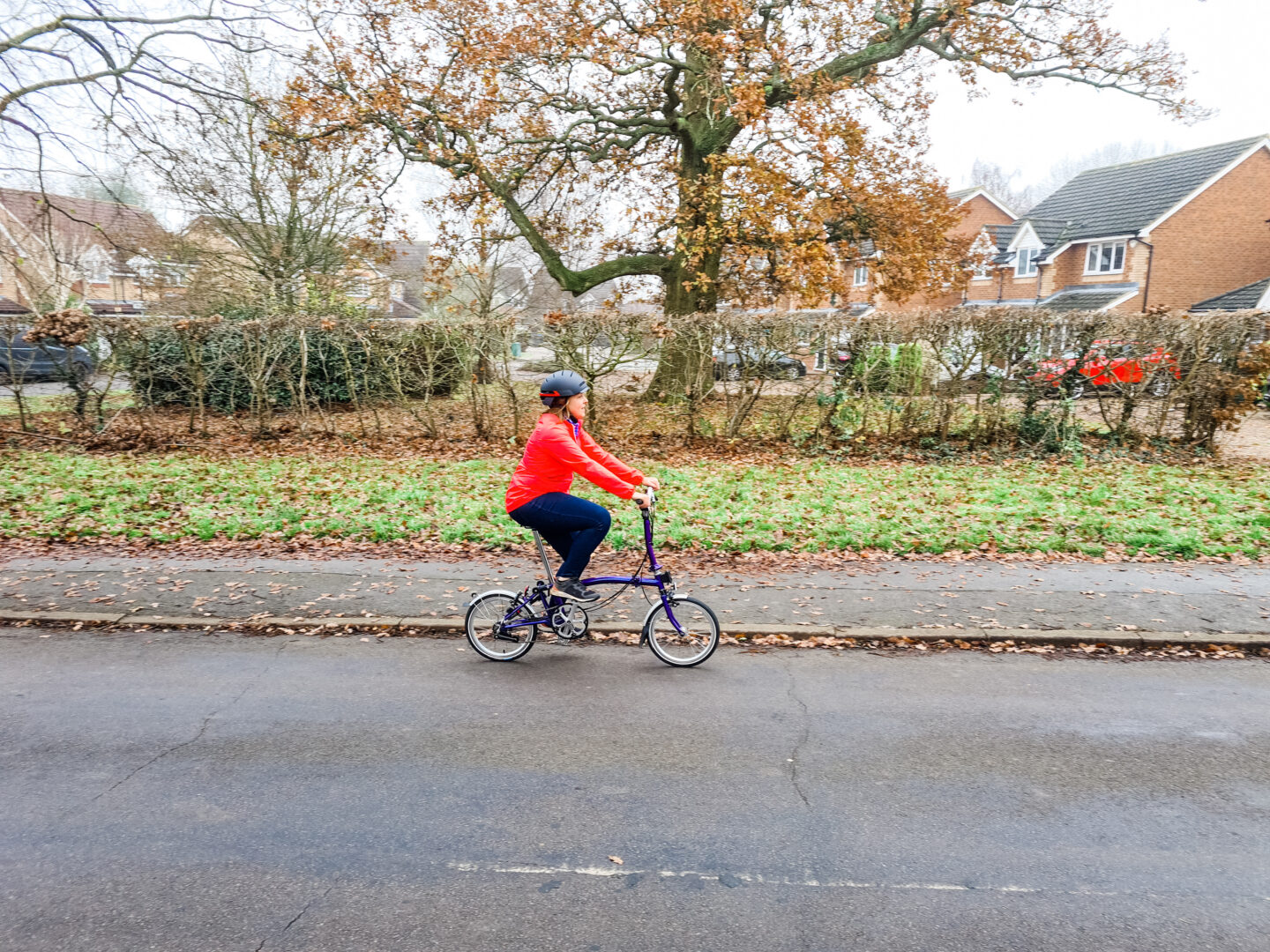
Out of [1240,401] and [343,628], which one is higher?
[1240,401]

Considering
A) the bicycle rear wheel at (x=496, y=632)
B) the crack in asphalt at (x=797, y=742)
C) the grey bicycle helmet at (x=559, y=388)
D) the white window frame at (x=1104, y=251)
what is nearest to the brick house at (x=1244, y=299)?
the white window frame at (x=1104, y=251)

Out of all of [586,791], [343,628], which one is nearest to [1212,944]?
[586,791]

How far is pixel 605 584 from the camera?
231 inches

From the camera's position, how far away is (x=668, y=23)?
17.0 metres

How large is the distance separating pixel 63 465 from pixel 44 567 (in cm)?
561

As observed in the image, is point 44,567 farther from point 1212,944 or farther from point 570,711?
point 1212,944

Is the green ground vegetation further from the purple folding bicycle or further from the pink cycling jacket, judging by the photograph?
the pink cycling jacket

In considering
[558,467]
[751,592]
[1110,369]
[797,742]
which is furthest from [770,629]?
[1110,369]

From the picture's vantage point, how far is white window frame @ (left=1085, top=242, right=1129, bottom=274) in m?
34.0

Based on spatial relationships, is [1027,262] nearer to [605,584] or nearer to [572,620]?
[605,584]

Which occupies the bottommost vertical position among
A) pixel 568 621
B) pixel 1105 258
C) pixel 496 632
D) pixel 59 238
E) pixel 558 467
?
pixel 496 632

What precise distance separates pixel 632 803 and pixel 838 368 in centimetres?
1095

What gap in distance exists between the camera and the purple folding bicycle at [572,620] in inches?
228

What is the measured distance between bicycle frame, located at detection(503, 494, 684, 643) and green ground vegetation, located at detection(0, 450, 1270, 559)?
264cm
